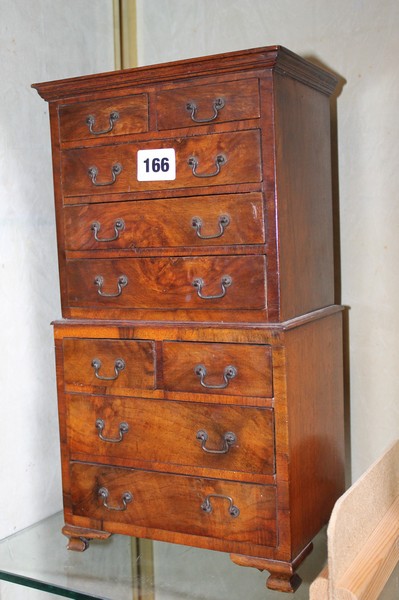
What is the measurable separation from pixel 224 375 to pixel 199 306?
146mm

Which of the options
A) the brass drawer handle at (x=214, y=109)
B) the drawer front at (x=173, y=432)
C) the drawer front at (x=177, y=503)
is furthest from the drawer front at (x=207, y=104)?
the drawer front at (x=177, y=503)

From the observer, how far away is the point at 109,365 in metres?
1.61

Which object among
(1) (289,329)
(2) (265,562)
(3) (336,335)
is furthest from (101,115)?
(2) (265,562)

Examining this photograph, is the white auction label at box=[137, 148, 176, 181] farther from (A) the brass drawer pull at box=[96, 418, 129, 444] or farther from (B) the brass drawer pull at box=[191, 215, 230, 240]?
(A) the brass drawer pull at box=[96, 418, 129, 444]

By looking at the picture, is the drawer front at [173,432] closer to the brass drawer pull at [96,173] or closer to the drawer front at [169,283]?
the drawer front at [169,283]

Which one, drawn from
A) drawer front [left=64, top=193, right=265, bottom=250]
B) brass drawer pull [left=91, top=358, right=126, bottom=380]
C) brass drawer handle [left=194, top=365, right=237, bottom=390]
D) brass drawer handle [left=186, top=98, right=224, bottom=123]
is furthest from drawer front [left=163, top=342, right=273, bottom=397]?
brass drawer handle [left=186, top=98, right=224, bottom=123]

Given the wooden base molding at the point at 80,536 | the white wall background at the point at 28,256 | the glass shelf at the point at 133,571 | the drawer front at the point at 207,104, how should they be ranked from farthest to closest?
the white wall background at the point at 28,256, the wooden base molding at the point at 80,536, the glass shelf at the point at 133,571, the drawer front at the point at 207,104

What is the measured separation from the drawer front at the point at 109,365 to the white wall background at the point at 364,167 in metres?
0.56

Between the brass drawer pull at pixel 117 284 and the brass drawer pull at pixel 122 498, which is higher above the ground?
the brass drawer pull at pixel 117 284

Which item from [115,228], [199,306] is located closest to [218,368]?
[199,306]

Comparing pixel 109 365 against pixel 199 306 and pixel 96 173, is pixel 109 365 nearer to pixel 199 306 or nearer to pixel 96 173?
pixel 199 306

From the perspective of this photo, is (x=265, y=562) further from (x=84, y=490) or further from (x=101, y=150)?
(x=101, y=150)

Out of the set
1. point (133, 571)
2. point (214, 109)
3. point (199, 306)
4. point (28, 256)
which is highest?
point (214, 109)

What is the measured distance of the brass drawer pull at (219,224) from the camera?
148 centimetres
